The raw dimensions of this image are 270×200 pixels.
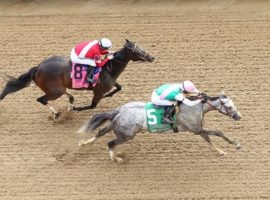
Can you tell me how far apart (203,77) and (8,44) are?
2.97 metres

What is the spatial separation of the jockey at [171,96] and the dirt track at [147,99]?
749 mm

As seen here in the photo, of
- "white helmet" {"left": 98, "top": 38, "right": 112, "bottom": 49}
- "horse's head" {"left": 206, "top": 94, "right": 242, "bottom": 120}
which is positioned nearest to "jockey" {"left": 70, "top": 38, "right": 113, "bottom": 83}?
"white helmet" {"left": 98, "top": 38, "right": 112, "bottom": 49}

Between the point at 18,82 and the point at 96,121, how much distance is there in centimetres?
126

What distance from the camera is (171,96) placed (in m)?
7.36

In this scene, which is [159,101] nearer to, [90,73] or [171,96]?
[171,96]

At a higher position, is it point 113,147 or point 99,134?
point 99,134

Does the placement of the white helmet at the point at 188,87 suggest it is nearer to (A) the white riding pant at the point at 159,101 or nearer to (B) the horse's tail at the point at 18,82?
(A) the white riding pant at the point at 159,101

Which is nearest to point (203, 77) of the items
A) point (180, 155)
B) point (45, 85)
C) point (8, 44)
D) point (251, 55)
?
point (251, 55)

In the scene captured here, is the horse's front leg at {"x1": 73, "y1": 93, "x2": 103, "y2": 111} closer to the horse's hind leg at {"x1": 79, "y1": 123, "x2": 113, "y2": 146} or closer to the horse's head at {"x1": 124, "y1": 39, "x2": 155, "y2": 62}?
the horse's hind leg at {"x1": 79, "y1": 123, "x2": 113, "y2": 146}

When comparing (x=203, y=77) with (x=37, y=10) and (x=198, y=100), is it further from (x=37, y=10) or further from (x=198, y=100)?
(x=37, y=10)

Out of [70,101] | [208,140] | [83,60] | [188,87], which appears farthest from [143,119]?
[70,101]

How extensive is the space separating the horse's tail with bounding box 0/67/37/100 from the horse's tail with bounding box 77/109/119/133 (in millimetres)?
1024

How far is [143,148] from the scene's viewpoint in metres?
8.04

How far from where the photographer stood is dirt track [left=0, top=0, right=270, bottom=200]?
299 inches
